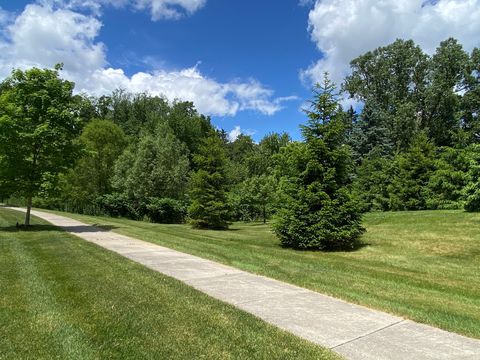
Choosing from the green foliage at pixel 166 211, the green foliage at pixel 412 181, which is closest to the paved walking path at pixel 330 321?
the green foliage at pixel 412 181

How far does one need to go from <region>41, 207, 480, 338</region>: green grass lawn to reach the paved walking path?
39 cm

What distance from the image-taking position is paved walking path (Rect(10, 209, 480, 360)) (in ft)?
13.5

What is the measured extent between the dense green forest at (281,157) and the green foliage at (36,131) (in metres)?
0.04

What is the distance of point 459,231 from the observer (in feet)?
47.2

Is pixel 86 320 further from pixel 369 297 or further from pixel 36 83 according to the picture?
pixel 36 83

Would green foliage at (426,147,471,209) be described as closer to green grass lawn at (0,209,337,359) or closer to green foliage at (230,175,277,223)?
green foliage at (230,175,277,223)

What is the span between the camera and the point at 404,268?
10.8 metres

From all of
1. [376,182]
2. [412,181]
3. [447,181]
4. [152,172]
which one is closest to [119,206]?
[152,172]

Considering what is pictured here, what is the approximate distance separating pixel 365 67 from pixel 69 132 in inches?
1761

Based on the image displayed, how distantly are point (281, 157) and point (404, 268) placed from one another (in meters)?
10.9

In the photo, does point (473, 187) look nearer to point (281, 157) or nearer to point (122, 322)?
point (281, 157)

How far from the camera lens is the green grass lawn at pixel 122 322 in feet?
13.0

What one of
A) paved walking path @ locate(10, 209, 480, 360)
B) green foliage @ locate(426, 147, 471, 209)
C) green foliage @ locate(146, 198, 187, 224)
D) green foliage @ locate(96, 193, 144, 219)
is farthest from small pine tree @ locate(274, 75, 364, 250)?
green foliage @ locate(96, 193, 144, 219)

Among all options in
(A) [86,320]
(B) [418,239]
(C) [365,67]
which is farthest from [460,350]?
(C) [365,67]
